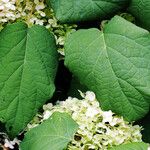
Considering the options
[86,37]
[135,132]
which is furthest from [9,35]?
[135,132]

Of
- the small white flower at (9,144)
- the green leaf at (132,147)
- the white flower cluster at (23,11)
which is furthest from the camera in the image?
the small white flower at (9,144)

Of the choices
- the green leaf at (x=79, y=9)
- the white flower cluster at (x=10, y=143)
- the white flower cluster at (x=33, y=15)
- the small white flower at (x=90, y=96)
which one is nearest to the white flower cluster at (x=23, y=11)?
the white flower cluster at (x=33, y=15)

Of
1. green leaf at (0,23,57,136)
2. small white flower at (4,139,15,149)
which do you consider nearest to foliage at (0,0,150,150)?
green leaf at (0,23,57,136)

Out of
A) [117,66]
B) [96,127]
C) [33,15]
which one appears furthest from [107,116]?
[33,15]

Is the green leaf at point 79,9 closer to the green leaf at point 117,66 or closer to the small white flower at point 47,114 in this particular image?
the green leaf at point 117,66

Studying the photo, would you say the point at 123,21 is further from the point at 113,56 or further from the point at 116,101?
the point at 116,101
